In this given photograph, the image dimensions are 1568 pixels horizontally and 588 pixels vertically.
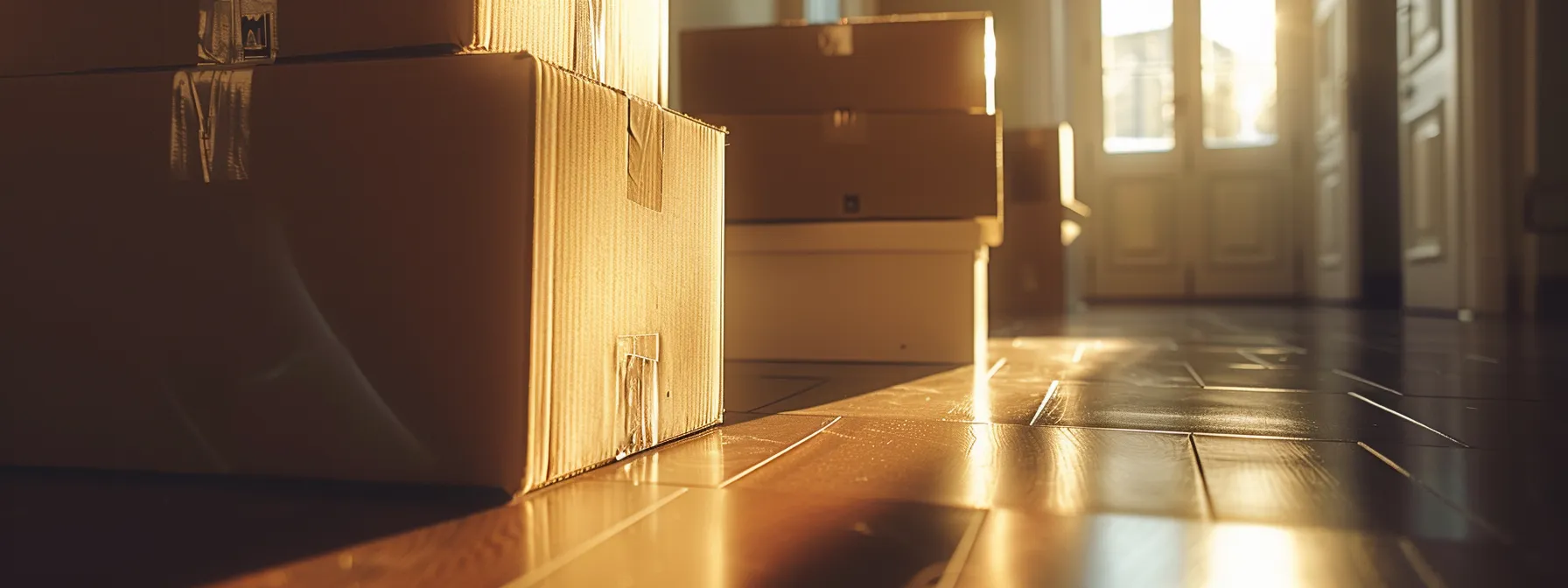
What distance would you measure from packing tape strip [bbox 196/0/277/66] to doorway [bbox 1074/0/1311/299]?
4.62m

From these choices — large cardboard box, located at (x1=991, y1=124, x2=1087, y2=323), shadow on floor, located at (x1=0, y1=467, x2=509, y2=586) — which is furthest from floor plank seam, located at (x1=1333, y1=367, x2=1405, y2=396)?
large cardboard box, located at (x1=991, y1=124, x2=1087, y2=323)

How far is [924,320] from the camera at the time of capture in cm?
166

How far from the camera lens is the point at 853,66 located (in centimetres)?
167

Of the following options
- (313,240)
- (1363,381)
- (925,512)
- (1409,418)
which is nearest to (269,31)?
(313,240)

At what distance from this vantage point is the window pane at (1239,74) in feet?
15.6

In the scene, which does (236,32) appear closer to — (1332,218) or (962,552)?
(962,552)

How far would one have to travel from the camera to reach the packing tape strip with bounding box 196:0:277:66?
25.4 inches

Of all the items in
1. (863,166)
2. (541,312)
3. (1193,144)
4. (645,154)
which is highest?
(1193,144)

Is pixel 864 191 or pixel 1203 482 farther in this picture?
pixel 864 191

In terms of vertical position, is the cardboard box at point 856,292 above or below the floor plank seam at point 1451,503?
above

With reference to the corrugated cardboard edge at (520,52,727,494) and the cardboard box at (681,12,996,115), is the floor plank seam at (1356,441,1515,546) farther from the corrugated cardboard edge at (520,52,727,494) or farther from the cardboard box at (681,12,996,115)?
the cardboard box at (681,12,996,115)

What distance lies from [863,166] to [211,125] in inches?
43.7

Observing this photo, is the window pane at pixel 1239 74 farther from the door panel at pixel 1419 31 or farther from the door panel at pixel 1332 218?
the door panel at pixel 1419 31

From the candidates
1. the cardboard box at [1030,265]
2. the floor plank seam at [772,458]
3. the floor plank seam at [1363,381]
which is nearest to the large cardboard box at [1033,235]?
the cardboard box at [1030,265]
